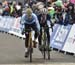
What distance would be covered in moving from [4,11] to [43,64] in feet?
68.7

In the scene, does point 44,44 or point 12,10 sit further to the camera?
point 12,10

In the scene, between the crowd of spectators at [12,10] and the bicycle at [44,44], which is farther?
the crowd of spectators at [12,10]

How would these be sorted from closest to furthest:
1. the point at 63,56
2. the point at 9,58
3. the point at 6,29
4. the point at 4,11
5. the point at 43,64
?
the point at 43,64
the point at 9,58
the point at 63,56
the point at 6,29
the point at 4,11

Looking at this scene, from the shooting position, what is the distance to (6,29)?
31.4 m

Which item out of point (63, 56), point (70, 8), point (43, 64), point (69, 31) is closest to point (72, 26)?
point (69, 31)

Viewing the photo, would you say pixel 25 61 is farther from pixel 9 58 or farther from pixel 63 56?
pixel 63 56

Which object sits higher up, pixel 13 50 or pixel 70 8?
pixel 70 8

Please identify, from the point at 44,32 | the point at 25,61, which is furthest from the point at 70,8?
the point at 25,61

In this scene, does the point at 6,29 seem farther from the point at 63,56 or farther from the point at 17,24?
the point at 63,56

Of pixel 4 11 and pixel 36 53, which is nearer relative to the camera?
pixel 36 53

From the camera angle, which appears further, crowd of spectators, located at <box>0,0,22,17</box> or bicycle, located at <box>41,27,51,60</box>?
crowd of spectators, located at <box>0,0,22,17</box>

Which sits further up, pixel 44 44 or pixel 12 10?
pixel 12 10

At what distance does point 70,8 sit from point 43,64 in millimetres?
7299

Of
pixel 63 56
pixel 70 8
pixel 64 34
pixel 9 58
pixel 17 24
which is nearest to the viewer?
pixel 9 58
